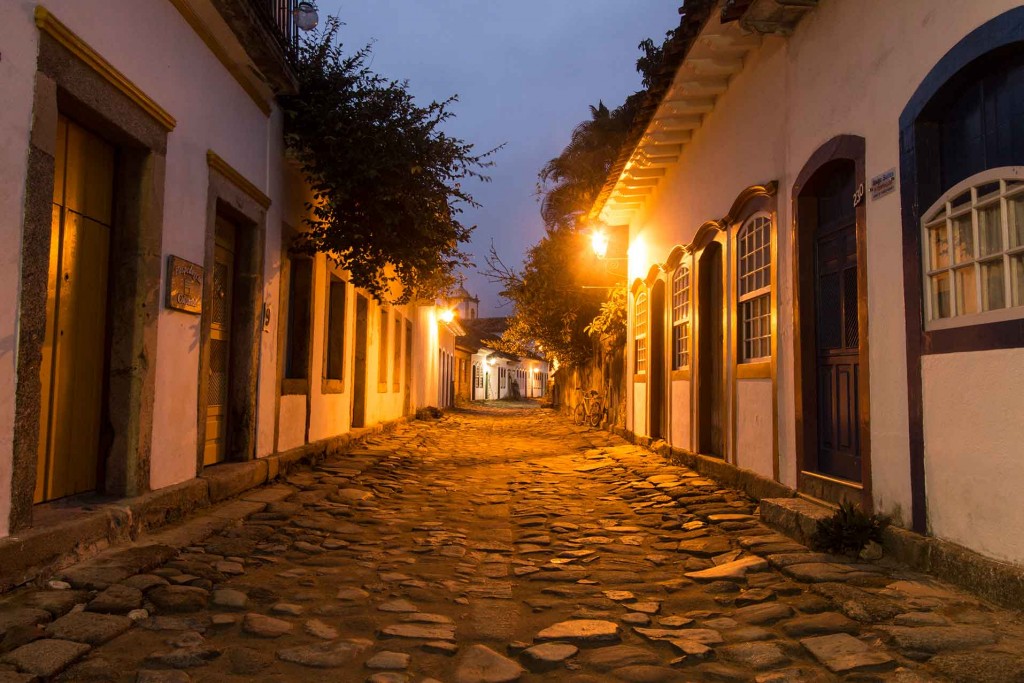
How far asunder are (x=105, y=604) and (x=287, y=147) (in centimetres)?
560

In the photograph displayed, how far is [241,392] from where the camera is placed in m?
7.07

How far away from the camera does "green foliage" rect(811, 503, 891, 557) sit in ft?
14.3

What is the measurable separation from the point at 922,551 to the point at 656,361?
7102mm

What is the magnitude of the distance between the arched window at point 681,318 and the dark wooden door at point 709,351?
555mm

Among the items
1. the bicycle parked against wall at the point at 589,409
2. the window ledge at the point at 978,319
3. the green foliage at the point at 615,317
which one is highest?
the green foliage at the point at 615,317

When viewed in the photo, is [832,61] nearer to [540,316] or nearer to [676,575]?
[676,575]

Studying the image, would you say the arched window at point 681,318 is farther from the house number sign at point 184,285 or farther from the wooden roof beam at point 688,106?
the house number sign at point 184,285

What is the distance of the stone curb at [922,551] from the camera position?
3307 millimetres

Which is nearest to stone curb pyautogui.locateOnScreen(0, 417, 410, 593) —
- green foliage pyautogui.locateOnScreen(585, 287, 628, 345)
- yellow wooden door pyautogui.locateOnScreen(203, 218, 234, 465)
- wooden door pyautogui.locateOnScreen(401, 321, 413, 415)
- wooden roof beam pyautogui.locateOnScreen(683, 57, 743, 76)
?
yellow wooden door pyautogui.locateOnScreen(203, 218, 234, 465)

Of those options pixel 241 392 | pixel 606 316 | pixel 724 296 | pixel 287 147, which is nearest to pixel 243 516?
pixel 241 392

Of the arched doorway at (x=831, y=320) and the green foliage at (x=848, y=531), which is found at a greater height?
the arched doorway at (x=831, y=320)

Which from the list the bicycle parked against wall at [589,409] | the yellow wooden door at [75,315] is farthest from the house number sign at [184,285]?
the bicycle parked against wall at [589,409]

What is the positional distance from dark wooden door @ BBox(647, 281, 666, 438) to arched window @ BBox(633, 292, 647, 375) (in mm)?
483

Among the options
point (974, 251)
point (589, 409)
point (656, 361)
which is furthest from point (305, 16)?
point (589, 409)
